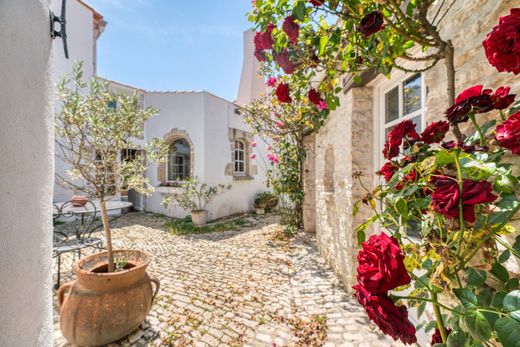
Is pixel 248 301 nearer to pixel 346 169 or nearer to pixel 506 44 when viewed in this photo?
pixel 346 169

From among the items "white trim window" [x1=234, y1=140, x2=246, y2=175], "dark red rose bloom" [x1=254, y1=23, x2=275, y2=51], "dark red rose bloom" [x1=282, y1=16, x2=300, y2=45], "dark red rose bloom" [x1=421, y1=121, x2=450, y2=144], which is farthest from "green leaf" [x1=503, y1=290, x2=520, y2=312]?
"white trim window" [x1=234, y1=140, x2=246, y2=175]

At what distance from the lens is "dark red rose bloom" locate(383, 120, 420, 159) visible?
1100mm

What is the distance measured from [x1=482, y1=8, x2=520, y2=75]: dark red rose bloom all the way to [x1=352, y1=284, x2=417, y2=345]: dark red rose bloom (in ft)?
2.79

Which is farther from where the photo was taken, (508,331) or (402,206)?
(402,206)

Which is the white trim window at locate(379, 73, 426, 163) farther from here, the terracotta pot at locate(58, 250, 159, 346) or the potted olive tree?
the terracotta pot at locate(58, 250, 159, 346)

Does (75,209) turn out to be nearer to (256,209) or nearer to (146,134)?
(146,134)

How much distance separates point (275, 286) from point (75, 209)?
4.03 metres

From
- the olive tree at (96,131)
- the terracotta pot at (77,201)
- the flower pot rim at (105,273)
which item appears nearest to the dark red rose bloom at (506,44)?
the olive tree at (96,131)

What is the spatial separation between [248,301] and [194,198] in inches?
198

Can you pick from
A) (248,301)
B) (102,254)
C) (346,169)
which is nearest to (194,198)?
(102,254)

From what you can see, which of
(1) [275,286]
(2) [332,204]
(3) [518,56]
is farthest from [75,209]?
(3) [518,56]

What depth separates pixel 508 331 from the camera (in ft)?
1.83

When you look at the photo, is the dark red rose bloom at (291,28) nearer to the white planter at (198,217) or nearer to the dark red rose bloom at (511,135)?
the dark red rose bloom at (511,135)

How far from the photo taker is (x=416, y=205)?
86cm
